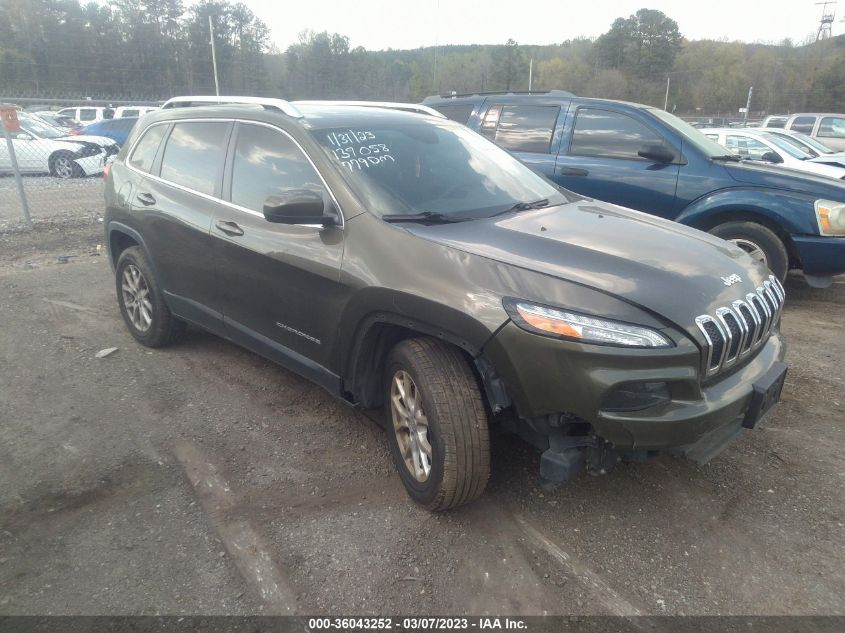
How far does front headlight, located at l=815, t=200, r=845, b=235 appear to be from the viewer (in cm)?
541

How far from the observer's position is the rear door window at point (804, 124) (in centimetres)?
1736

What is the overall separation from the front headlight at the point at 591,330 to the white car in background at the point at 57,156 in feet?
48.5

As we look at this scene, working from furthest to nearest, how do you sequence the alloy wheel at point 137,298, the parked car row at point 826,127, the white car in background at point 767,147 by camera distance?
1. the parked car row at point 826,127
2. the white car in background at point 767,147
3. the alloy wheel at point 137,298

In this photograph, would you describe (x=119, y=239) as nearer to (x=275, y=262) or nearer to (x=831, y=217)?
(x=275, y=262)

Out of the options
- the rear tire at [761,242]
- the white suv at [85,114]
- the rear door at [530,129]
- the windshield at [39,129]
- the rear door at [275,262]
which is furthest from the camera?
→ the white suv at [85,114]

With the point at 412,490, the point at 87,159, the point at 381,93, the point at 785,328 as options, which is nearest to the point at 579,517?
the point at 412,490

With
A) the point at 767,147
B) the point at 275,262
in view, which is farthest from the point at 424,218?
the point at 767,147

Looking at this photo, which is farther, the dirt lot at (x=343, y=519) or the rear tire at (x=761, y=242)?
the rear tire at (x=761, y=242)

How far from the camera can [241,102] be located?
3871mm

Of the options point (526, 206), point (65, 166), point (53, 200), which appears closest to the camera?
point (526, 206)

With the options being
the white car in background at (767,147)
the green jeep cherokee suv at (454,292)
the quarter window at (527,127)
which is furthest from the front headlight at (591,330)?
the white car in background at (767,147)

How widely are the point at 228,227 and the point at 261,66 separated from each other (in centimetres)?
3579

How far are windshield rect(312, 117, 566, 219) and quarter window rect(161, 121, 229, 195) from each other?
35.4 inches

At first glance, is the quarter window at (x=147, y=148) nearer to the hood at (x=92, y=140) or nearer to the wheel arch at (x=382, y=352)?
the wheel arch at (x=382, y=352)
